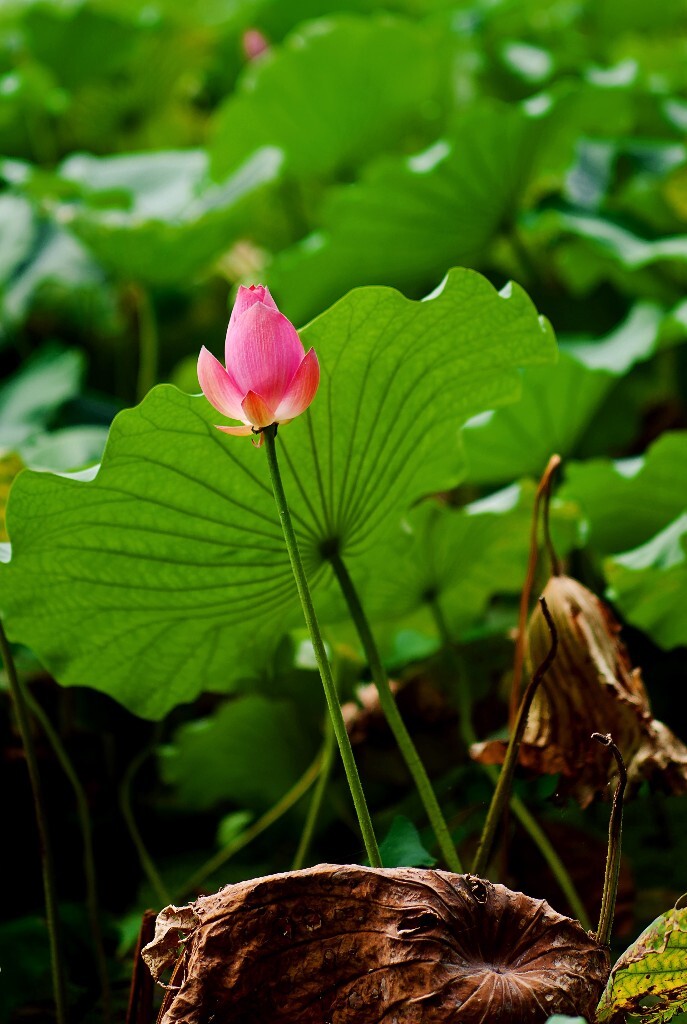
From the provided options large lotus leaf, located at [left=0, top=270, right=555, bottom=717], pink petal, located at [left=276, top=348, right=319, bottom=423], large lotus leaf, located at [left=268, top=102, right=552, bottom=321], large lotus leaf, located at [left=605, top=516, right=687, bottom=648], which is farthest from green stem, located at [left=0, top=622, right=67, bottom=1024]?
large lotus leaf, located at [left=268, top=102, right=552, bottom=321]

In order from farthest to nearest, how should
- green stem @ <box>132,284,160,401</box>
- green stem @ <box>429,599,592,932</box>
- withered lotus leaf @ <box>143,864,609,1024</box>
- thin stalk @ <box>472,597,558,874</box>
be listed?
green stem @ <box>132,284,160,401</box>, green stem @ <box>429,599,592,932</box>, thin stalk @ <box>472,597,558,874</box>, withered lotus leaf @ <box>143,864,609,1024</box>

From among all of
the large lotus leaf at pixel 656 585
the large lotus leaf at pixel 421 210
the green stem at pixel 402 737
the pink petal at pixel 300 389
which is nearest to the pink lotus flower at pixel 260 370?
the pink petal at pixel 300 389

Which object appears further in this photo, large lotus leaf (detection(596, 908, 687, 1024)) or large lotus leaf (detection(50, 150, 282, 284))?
large lotus leaf (detection(50, 150, 282, 284))

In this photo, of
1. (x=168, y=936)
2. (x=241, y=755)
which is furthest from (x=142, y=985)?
(x=241, y=755)

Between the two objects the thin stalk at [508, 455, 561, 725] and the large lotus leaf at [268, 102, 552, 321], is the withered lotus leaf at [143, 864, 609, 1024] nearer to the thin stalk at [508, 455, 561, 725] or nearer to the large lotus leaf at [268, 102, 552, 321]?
the thin stalk at [508, 455, 561, 725]

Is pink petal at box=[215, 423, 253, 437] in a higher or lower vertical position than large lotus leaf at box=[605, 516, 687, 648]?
higher

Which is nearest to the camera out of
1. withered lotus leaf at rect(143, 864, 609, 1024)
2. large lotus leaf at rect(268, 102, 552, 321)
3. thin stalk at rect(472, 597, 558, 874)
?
withered lotus leaf at rect(143, 864, 609, 1024)

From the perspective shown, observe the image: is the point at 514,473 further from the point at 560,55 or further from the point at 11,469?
the point at 560,55
